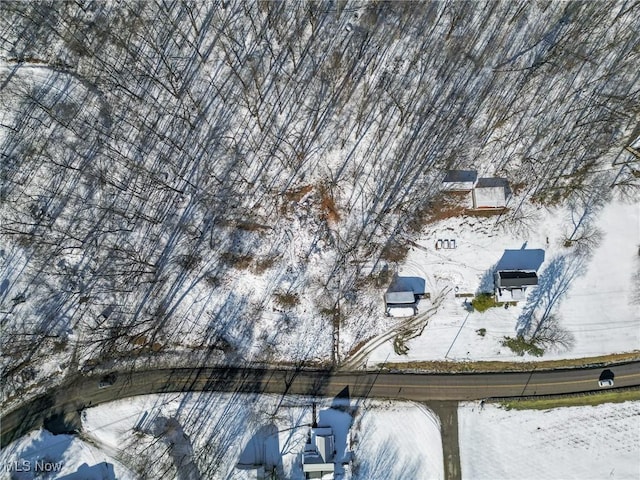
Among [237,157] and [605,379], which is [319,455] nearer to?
[605,379]

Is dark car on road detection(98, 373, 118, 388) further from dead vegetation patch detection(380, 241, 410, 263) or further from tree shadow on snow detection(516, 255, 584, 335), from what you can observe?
tree shadow on snow detection(516, 255, 584, 335)

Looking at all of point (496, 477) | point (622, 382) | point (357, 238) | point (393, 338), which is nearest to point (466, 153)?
point (357, 238)

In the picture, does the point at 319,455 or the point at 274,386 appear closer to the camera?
the point at 319,455

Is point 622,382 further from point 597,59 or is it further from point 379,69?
point 379,69

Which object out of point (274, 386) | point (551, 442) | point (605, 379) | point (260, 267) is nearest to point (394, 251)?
point (260, 267)

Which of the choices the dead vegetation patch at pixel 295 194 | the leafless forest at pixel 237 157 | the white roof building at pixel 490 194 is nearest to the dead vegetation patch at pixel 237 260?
the leafless forest at pixel 237 157

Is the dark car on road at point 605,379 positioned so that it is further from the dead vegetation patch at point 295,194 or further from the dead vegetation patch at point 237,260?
the dead vegetation patch at point 237,260
